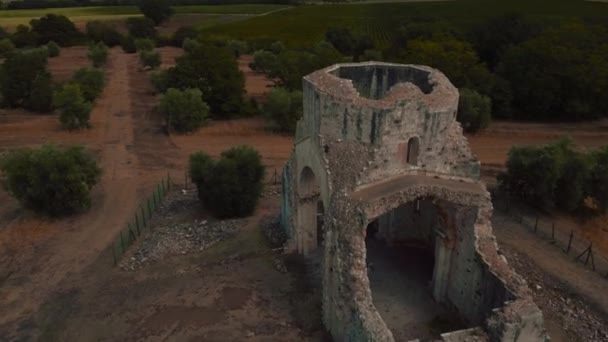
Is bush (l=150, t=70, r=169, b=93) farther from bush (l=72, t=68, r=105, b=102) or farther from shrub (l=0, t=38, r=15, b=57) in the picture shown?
shrub (l=0, t=38, r=15, b=57)

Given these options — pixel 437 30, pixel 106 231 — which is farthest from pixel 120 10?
pixel 106 231

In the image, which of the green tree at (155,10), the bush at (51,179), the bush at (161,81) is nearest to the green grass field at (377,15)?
the green tree at (155,10)

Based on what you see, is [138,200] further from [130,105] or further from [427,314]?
[130,105]

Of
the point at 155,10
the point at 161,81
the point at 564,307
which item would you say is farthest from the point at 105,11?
the point at 564,307

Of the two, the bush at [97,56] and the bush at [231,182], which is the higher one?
the bush at [97,56]

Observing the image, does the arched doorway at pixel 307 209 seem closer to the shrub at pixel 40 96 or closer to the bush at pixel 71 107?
the bush at pixel 71 107

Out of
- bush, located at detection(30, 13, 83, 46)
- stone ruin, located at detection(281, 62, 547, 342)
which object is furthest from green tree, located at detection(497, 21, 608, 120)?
bush, located at detection(30, 13, 83, 46)
